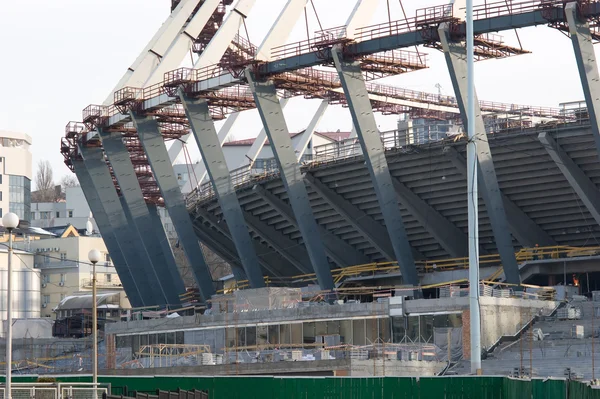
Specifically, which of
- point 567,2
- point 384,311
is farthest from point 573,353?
point 567,2

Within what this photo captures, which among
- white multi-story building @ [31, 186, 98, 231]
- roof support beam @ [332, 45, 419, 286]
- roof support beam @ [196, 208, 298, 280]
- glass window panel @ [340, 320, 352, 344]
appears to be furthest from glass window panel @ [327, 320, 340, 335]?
white multi-story building @ [31, 186, 98, 231]

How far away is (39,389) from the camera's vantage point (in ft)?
108

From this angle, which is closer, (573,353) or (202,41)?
(573,353)

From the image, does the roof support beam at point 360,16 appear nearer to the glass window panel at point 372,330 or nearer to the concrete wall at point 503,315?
the glass window panel at point 372,330

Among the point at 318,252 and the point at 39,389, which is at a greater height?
the point at 318,252

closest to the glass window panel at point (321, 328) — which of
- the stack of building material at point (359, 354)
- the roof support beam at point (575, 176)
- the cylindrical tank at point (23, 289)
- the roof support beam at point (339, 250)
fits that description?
the stack of building material at point (359, 354)

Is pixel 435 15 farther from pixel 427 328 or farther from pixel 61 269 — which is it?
pixel 61 269

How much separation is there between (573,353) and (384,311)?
35.9ft

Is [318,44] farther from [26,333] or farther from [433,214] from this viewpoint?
[26,333]

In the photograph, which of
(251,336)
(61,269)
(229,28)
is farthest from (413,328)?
(61,269)

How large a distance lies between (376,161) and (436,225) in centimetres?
944

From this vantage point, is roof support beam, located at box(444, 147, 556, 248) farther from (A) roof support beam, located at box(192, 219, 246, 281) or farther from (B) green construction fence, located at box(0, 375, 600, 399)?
(B) green construction fence, located at box(0, 375, 600, 399)

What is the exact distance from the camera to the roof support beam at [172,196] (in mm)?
72875

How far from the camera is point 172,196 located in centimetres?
7419
